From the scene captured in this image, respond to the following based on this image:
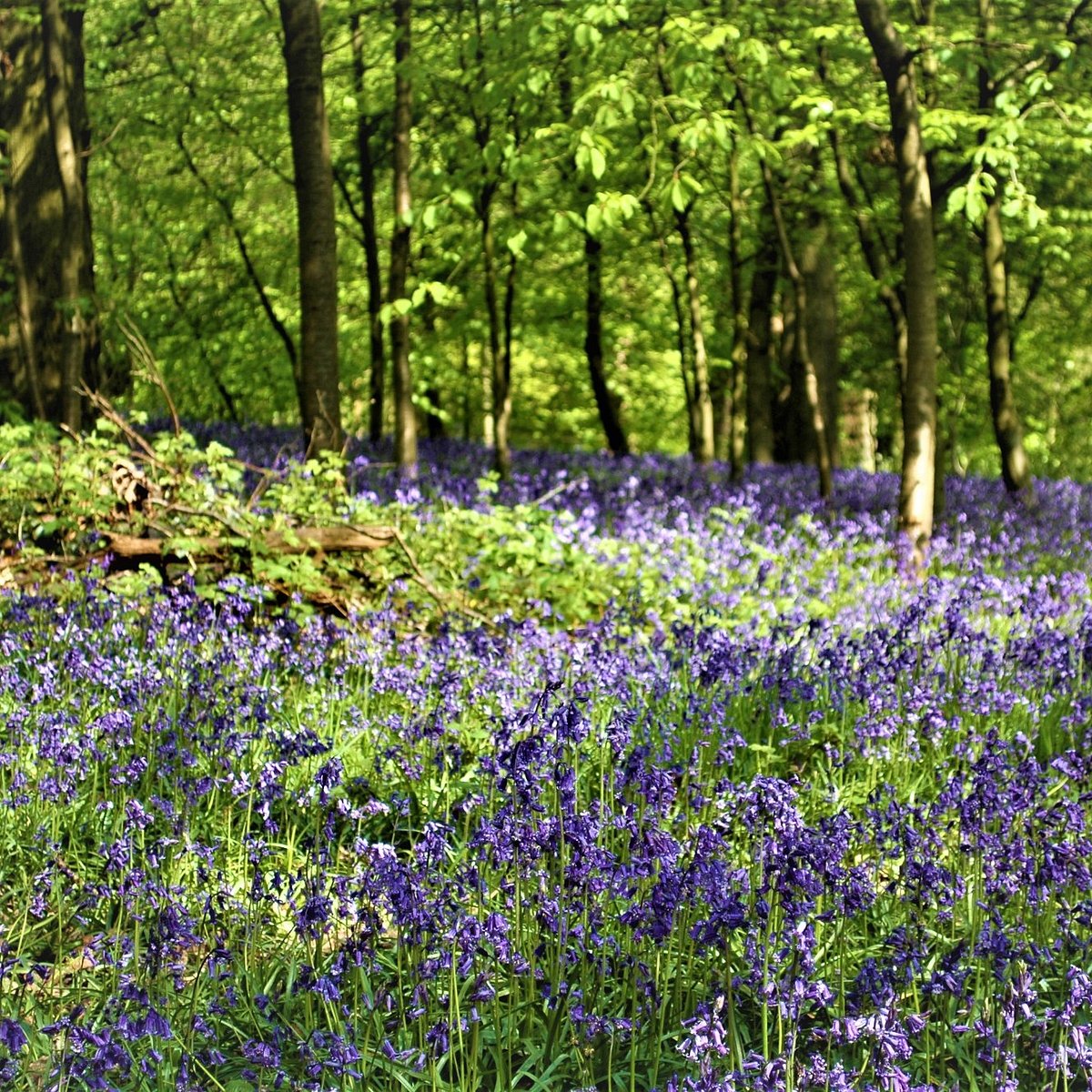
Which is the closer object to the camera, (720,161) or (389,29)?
(389,29)

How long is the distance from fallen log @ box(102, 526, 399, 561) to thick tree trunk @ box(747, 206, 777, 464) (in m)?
12.4

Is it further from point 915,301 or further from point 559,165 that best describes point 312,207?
point 915,301

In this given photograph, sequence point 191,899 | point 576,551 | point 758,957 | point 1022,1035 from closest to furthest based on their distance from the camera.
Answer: point 758,957
point 1022,1035
point 191,899
point 576,551

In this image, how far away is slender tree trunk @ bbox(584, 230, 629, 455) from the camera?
1883 centimetres

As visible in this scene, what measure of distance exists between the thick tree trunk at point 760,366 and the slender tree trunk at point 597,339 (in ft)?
6.62

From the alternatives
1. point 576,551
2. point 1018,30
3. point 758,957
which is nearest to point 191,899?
point 758,957

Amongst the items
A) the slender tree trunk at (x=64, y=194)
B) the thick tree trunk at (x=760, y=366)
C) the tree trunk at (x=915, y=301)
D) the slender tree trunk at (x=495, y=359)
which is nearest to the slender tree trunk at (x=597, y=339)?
the thick tree trunk at (x=760, y=366)

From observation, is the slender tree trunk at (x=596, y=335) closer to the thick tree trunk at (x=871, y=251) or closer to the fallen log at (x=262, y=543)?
the thick tree trunk at (x=871, y=251)

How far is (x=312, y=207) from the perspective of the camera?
10.1m

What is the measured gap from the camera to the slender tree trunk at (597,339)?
61.8ft

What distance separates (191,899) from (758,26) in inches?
467

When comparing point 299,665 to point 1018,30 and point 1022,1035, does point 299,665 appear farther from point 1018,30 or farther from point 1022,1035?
point 1018,30

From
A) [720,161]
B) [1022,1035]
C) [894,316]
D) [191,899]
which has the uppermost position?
[720,161]

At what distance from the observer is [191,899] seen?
3654 millimetres
